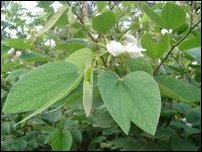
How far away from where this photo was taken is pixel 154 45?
83 cm

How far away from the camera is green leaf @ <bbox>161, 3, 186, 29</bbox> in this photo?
2.72 feet

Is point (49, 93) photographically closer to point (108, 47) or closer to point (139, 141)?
point (108, 47)

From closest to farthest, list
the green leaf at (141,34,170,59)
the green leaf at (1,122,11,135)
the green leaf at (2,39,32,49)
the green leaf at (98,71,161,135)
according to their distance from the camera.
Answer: the green leaf at (98,71,161,135) < the green leaf at (141,34,170,59) < the green leaf at (2,39,32,49) < the green leaf at (1,122,11,135)

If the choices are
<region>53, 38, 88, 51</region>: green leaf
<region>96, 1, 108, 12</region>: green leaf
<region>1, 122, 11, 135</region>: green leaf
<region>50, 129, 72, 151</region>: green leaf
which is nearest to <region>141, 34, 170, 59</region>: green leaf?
<region>53, 38, 88, 51</region>: green leaf

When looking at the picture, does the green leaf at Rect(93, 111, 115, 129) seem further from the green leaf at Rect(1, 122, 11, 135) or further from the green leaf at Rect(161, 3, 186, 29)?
the green leaf at Rect(1, 122, 11, 135)

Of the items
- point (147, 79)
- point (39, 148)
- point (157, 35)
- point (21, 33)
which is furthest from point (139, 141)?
point (21, 33)

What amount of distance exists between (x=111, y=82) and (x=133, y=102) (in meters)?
0.05

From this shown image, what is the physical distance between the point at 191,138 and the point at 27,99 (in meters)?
0.68

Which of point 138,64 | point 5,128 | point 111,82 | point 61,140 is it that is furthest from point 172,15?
point 5,128

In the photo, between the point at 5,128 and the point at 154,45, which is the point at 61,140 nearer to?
the point at 5,128

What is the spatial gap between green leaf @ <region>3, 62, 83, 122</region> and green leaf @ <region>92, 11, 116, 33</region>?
27 cm

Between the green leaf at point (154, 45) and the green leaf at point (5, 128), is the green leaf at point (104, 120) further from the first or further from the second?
the green leaf at point (5, 128)

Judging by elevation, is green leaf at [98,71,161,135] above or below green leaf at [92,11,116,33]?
below

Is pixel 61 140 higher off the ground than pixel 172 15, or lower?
lower
